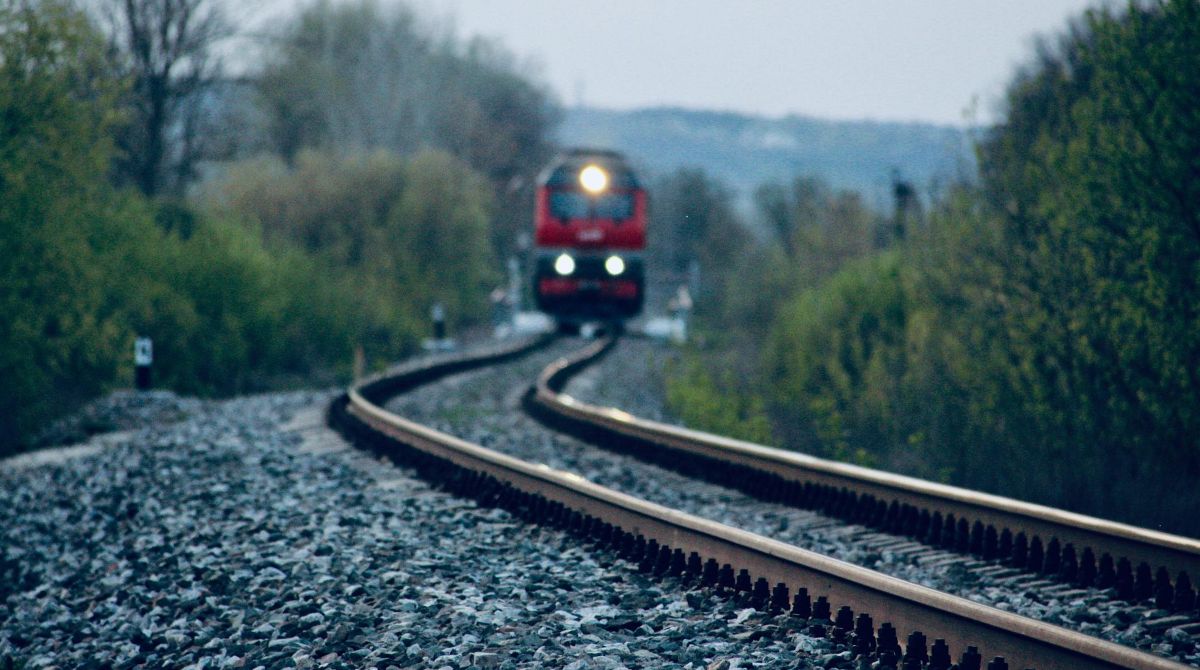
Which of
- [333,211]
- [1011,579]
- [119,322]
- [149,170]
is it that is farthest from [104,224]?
[333,211]

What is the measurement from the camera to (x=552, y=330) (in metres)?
31.4

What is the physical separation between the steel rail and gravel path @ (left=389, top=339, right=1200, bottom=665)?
186mm

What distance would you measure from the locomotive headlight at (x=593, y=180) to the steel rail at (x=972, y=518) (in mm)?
14677

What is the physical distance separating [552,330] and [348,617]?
86.1 feet

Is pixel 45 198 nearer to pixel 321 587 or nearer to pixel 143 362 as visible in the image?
pixel 143 362

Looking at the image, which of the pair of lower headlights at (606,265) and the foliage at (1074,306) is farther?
the pair of lower headlights at (606,265)

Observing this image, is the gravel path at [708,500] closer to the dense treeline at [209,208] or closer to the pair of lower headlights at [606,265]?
the dense treeline at [209,208]

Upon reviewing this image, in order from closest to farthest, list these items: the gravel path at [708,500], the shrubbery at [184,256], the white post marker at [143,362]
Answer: the gravel path at [708,500] → the shrubbery at [184,256] → the white post marker at [143,362]

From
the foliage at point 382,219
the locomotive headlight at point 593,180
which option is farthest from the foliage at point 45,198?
the foliage at point 382,219

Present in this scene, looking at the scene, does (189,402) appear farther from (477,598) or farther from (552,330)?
(552,330)

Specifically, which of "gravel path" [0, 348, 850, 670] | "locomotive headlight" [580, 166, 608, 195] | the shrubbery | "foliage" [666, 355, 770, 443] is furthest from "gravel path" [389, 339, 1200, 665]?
"locomotive headlight" [580, 166, 608, 195]

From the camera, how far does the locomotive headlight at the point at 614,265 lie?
24.6 meters

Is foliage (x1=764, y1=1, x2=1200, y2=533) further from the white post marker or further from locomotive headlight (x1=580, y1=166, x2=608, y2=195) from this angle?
locomotive headlight (x1=580, y1=166, x2=608, y2=195)

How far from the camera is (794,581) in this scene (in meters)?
5.06
